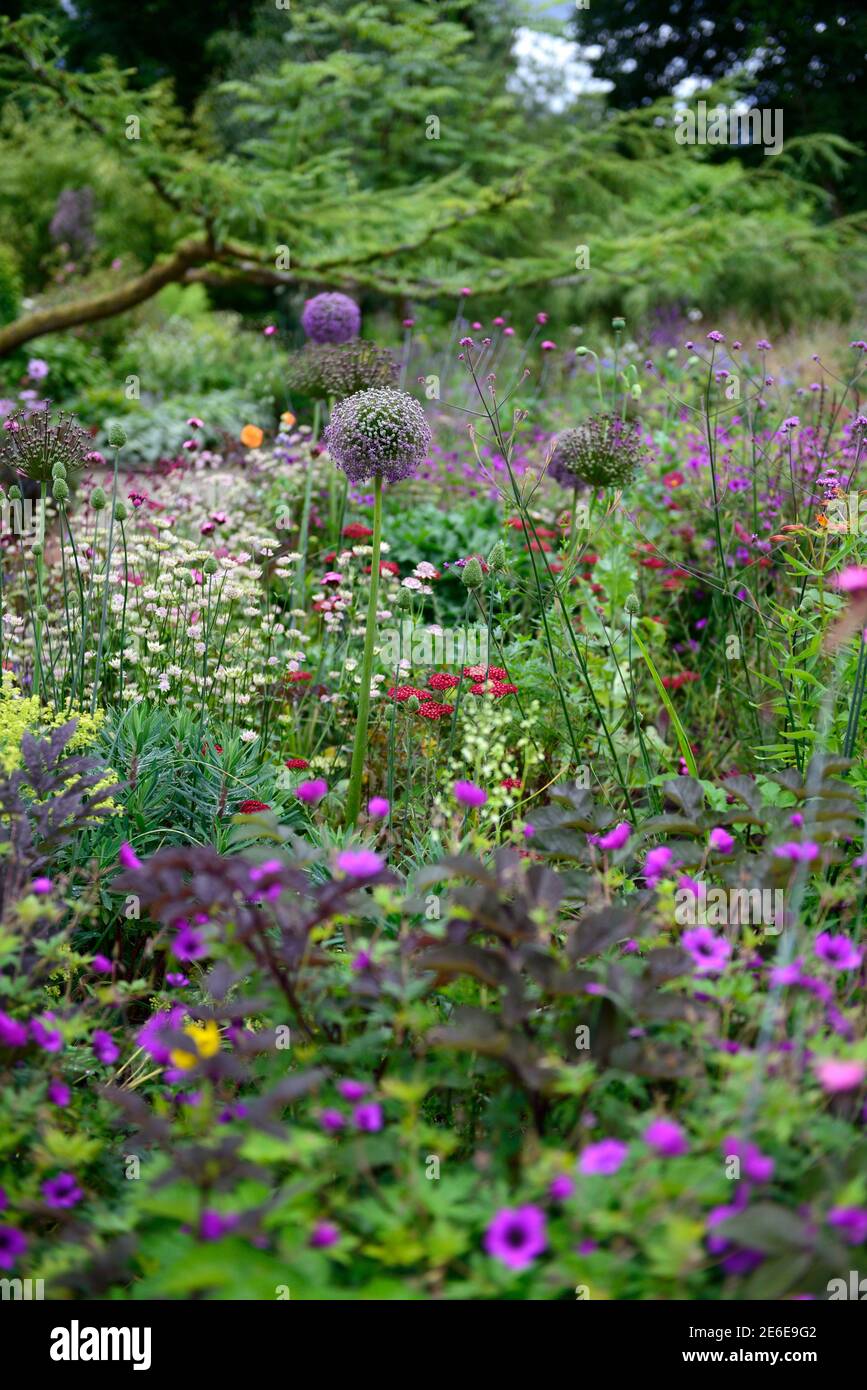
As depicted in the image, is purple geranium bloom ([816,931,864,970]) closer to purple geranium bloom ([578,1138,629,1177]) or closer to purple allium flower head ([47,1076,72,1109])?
purple geranium bloom ([578,1138,629,1177])

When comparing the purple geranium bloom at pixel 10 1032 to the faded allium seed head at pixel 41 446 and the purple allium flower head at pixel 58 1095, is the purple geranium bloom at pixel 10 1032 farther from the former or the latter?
the faded allium seed head at pixel 41 446

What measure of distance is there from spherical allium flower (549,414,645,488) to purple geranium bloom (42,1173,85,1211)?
241 centimetres

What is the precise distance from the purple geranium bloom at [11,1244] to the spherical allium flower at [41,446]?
2.07m

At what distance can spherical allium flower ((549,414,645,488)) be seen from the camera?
3.18m

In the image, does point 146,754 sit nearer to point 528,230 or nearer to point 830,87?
point 528,230

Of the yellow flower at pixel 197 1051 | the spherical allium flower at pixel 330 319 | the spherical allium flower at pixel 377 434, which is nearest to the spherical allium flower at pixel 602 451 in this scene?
the spherical allium flower at pixel 377 434

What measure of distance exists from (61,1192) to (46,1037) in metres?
0.22

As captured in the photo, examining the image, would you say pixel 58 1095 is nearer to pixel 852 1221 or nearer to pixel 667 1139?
pixel 667 1139

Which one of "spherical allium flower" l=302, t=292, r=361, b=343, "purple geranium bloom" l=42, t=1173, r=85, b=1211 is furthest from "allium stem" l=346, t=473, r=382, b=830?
"spherical allium flower" l=302, t=292, r=361, b=343

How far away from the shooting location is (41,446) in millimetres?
2896

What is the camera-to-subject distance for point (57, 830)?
2061 mm

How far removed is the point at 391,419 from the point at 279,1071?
1640 mm

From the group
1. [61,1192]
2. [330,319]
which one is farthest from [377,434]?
[330,319]
